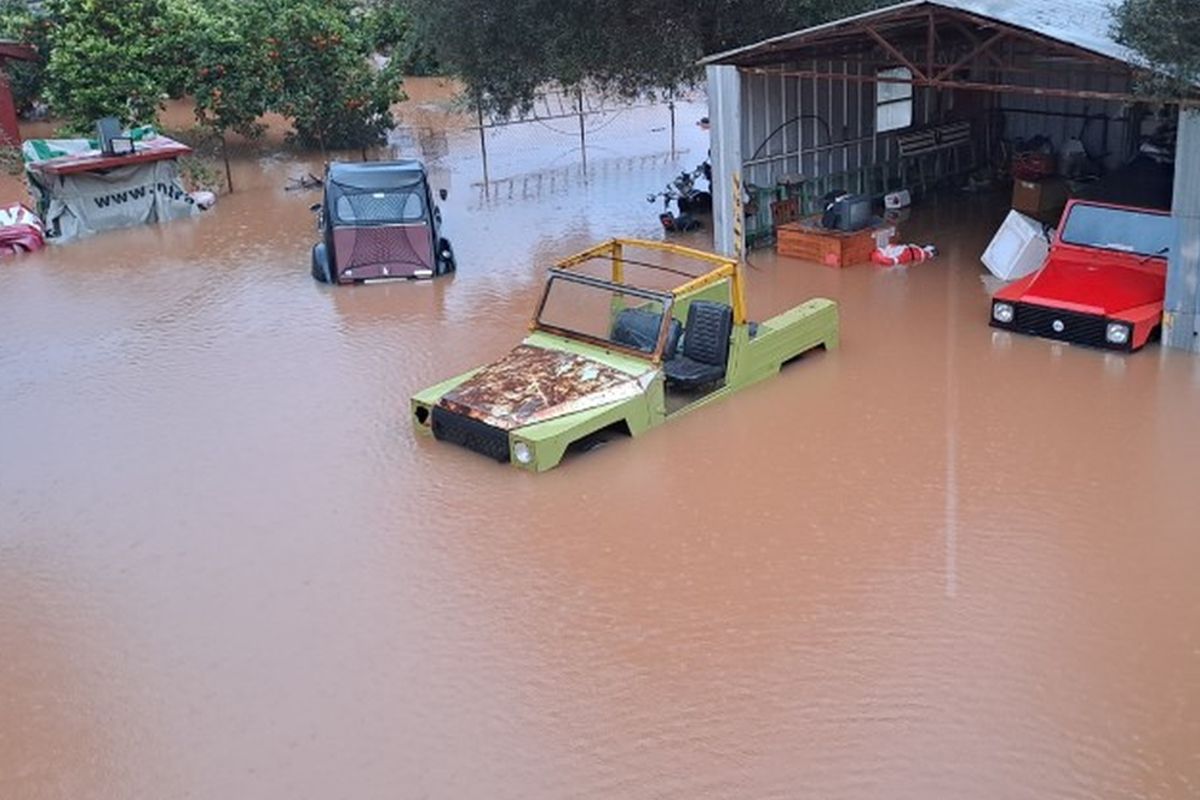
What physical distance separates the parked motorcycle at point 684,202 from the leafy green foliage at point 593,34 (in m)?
1.79

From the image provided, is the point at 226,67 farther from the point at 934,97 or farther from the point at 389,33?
the point at 934,97

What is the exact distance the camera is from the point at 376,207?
54.9 feet

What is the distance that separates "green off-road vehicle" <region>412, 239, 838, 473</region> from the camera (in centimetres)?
1057

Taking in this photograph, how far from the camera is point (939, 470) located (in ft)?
33.9

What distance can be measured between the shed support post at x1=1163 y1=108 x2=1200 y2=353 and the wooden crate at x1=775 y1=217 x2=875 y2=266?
4.76 meters

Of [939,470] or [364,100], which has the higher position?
[364,100]

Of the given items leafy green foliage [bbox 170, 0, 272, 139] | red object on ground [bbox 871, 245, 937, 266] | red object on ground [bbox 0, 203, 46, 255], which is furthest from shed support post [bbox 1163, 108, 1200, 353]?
leafy green foliage [bbox 170, 0, 272, 139]

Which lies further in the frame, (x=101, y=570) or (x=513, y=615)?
(x=101, y=570)

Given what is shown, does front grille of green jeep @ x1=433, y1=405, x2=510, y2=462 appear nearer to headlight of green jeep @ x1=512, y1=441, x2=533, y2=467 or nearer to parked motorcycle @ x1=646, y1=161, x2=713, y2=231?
headlight of green jeep @ x1=512, y1=441, x2=533, y2=467

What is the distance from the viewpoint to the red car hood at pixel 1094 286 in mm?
13016

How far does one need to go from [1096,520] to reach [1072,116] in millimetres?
13910

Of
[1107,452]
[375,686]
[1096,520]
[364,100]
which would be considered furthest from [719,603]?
[364,100]

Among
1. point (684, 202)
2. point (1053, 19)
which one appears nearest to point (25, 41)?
point (684, 202)

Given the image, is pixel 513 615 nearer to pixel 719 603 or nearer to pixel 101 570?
pixel 719 603
